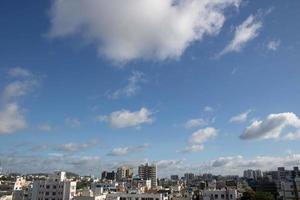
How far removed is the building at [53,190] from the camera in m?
72.4

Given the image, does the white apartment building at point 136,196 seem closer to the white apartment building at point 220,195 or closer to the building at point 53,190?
the building at point 53,190

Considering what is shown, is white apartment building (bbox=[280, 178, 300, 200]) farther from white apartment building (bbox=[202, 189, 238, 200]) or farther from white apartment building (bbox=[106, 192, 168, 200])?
white apartment building (bbox=[106, 192, 168, 200])

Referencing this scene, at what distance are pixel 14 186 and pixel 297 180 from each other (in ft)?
266

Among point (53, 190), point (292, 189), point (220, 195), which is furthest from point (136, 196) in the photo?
point (292, 189)

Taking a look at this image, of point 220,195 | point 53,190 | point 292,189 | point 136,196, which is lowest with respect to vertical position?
point 136,196

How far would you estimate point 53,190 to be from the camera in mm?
73188

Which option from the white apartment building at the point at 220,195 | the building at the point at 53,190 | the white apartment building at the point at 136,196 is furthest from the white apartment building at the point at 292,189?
the building at the point at 53,190

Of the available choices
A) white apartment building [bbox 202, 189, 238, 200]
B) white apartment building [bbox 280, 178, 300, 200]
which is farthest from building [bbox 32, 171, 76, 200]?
white apartment building [bbox 280, 178, 300, 200]

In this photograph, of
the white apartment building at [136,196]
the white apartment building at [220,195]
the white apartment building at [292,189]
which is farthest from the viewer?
the white apartment building at [136,196]

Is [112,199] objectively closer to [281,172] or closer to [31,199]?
[31,199]

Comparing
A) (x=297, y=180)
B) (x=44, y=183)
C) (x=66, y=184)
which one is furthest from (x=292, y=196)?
(x=44, y=183)

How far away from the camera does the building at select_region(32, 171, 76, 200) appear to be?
237 ft

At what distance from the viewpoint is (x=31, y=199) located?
240ft

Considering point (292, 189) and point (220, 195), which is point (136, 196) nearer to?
point (220, 195)
